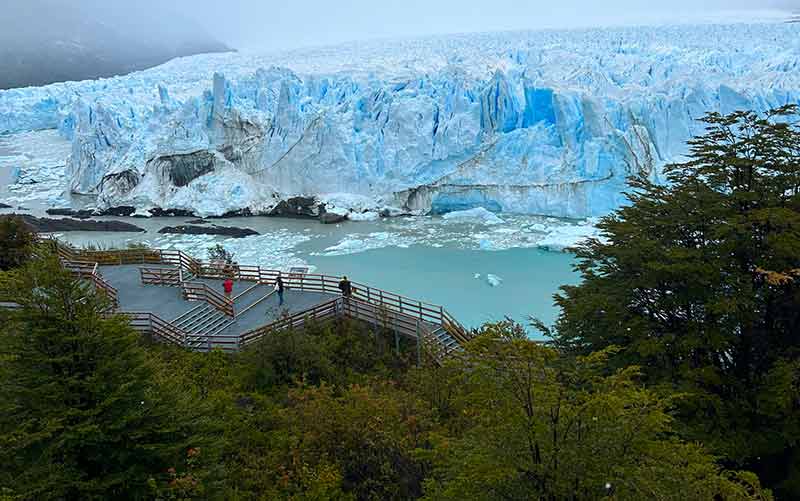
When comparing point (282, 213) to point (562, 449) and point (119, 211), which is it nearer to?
point (119, 211)

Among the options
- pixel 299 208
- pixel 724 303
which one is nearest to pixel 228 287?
pixel 724 303

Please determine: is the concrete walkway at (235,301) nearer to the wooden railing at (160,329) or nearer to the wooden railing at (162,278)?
the wooden railing at (162,278)

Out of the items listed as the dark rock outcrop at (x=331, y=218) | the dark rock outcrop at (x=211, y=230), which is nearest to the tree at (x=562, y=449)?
the dark rock outcrop at (x=211, y=230)

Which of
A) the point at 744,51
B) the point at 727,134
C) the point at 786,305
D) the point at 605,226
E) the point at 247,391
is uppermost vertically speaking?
the point at 744,51

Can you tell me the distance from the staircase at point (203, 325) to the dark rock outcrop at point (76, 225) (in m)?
10.8

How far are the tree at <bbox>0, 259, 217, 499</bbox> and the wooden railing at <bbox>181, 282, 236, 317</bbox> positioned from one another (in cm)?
511

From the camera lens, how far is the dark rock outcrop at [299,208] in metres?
19.8

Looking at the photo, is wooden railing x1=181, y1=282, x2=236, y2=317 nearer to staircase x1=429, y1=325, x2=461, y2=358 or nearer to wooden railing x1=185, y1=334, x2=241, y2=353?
wooden railing x1=185, y1=334, x2=241, y2=353

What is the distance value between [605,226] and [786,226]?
1899 mm

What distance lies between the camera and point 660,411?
3123mm

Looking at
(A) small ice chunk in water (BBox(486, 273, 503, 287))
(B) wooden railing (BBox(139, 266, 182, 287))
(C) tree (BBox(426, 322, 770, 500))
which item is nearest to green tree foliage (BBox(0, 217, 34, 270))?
(B) wooden railing (BBox(139, 266, 182, 287))

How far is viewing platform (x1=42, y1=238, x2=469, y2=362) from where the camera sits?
8.18 metres

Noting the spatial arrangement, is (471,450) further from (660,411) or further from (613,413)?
(660,411)

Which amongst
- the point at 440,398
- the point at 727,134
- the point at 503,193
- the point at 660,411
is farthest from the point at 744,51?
the point at 660,411
